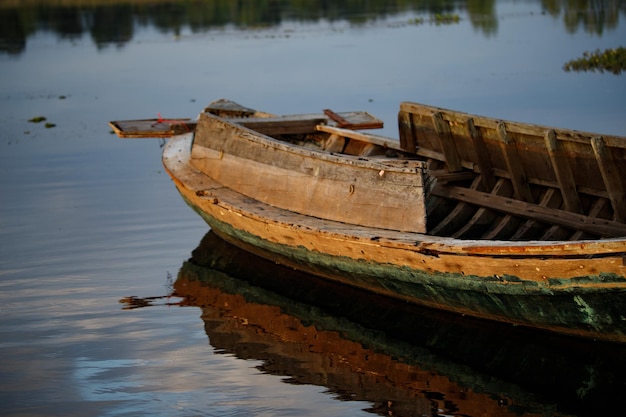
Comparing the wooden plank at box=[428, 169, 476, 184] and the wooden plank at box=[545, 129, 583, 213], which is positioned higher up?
the wooden plank at box=[545, 129, 583, 213]

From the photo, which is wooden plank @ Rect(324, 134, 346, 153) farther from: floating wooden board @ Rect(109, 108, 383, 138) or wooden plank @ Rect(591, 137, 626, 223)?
wooden plank @ Rect(591, 137, 626, 223)

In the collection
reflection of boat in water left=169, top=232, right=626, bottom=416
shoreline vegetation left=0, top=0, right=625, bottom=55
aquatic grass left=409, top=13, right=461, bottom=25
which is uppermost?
reflection of boat in water left=169, top=232, right=626, bottom=416

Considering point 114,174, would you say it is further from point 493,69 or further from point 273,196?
point 493,69

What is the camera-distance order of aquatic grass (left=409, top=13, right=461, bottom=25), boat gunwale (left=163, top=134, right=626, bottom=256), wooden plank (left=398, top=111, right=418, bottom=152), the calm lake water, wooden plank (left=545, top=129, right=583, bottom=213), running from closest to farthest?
boat gunwale (left=163, top=134, right=626, bottom=256)
the calm lake water
wooden plank (left=545, top=129, right=583, bottom=213)
wooden plank (left=398, top=111, right=418, bottom=152)
aquatic grass (left=409, top=13, right=461, bottom=25)

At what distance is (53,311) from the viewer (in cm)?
1075

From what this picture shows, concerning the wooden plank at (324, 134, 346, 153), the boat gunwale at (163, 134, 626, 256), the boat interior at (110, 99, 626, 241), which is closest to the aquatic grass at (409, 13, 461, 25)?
the wooden plank at (324, 134, 346, 153)

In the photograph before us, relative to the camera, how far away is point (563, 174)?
10141mm

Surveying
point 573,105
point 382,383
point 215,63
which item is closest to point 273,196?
point 382,383

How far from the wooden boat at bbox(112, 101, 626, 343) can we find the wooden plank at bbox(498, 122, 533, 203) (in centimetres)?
1

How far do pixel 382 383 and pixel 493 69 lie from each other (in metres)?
20.0

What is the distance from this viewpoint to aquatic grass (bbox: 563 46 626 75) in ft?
80.5

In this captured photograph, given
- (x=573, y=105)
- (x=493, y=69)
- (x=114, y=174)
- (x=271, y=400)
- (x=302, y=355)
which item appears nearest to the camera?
(x=271, y=400)

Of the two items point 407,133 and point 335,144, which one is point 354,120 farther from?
point 407,133

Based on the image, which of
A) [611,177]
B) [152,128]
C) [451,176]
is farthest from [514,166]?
[152,128]
